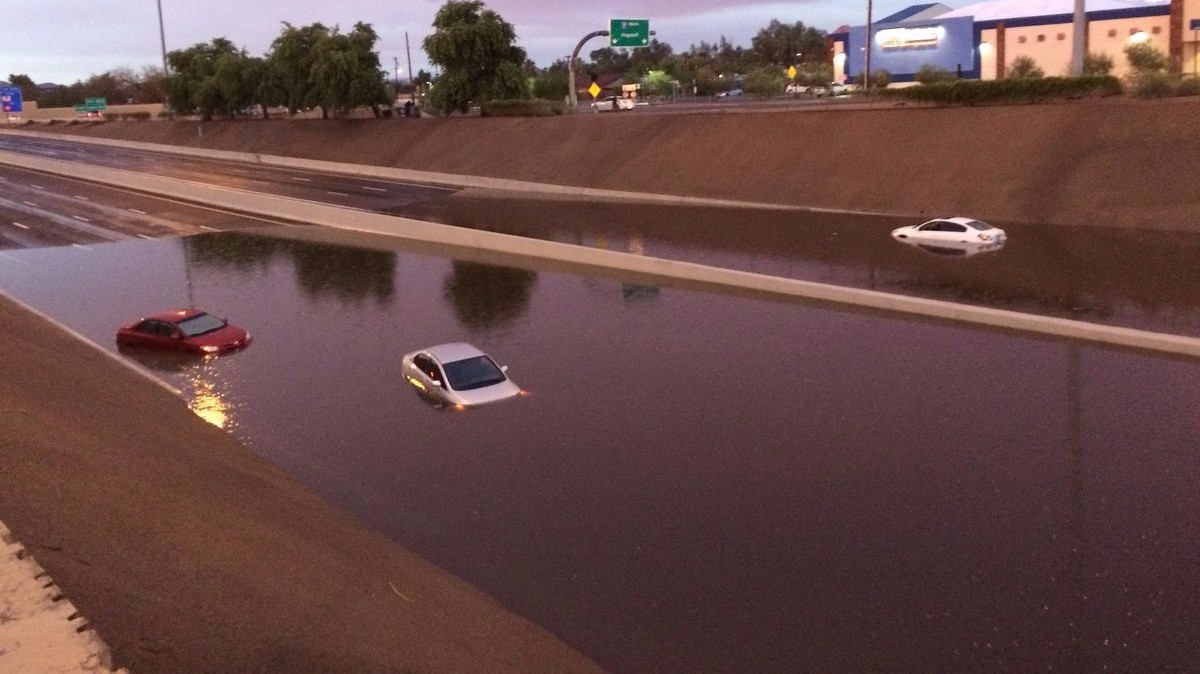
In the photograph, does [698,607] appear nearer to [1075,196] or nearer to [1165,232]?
[1165,232]

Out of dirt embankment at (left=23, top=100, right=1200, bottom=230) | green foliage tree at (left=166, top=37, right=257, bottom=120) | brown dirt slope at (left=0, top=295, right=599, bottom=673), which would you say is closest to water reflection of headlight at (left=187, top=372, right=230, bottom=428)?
brown dirt slope at (left=0, top=295, right=599, bottom=673)

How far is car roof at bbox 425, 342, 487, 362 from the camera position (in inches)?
827

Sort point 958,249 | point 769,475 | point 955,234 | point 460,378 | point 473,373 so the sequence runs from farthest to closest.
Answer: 1. point 955,234
2. point 958,249
3. point 473,373
4. point 460,378
5. point 769,475

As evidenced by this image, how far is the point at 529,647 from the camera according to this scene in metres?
11.2

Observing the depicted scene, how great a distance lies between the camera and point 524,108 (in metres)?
68.1

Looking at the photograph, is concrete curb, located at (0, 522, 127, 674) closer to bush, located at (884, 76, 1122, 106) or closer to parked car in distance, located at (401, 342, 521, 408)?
parked car in distance, located at (401, 342, 521, 408)

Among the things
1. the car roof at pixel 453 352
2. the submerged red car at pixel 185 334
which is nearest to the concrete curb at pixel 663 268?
the car roof at pixel 453 352

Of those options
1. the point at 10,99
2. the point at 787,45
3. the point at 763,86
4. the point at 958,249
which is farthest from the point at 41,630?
the point at 787,45

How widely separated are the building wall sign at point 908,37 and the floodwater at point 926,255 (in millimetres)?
33921

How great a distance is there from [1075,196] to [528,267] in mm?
18511

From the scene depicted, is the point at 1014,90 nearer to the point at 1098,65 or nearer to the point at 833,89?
the point at 1098,65

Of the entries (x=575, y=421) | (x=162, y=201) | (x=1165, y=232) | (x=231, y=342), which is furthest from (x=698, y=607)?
(x=162, y=201)

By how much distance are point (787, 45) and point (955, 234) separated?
139 m

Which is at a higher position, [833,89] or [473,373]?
[833,89]
